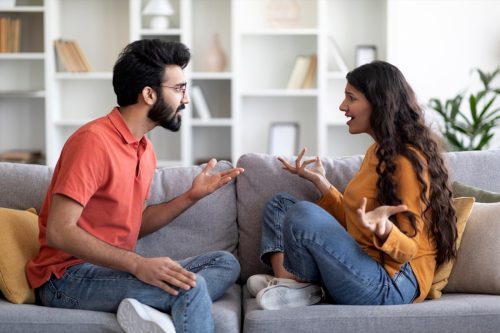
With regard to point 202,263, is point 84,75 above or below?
above

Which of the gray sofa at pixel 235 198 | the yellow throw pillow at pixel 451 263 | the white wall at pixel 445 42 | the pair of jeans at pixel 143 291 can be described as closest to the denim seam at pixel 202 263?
the pair of jeans at pixel 143 291

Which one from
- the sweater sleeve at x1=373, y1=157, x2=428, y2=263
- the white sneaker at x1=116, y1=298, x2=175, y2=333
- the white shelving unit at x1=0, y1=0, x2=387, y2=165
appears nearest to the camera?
the white sneaker at x1=116, y1=298, x2=175, y2=333

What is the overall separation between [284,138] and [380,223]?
3.27m

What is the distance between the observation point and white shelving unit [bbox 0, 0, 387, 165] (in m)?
5.29

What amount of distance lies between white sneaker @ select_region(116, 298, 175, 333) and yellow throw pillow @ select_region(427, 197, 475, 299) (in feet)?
2.73

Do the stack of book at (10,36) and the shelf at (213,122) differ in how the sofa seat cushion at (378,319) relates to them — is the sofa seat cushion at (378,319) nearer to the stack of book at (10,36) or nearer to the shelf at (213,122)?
the shelf at (213,122)

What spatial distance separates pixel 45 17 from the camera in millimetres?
5109

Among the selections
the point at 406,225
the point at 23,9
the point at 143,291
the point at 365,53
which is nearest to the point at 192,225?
the point at 143,291

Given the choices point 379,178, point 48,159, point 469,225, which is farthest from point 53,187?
point 48,159

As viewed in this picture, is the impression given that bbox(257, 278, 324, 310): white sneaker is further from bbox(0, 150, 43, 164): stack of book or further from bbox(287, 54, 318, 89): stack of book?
bbox(0, 150, 43, 164): stack of book

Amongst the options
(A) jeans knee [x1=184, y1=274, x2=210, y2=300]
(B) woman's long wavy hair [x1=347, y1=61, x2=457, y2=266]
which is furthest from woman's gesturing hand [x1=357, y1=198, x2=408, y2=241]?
(A) jeans knee [x1=184, y1=274, x2=210, y2=300]

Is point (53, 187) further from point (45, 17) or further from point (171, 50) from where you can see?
point (45, 17)

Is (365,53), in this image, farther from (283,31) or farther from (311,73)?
(283,31)

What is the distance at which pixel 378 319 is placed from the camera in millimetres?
2166
